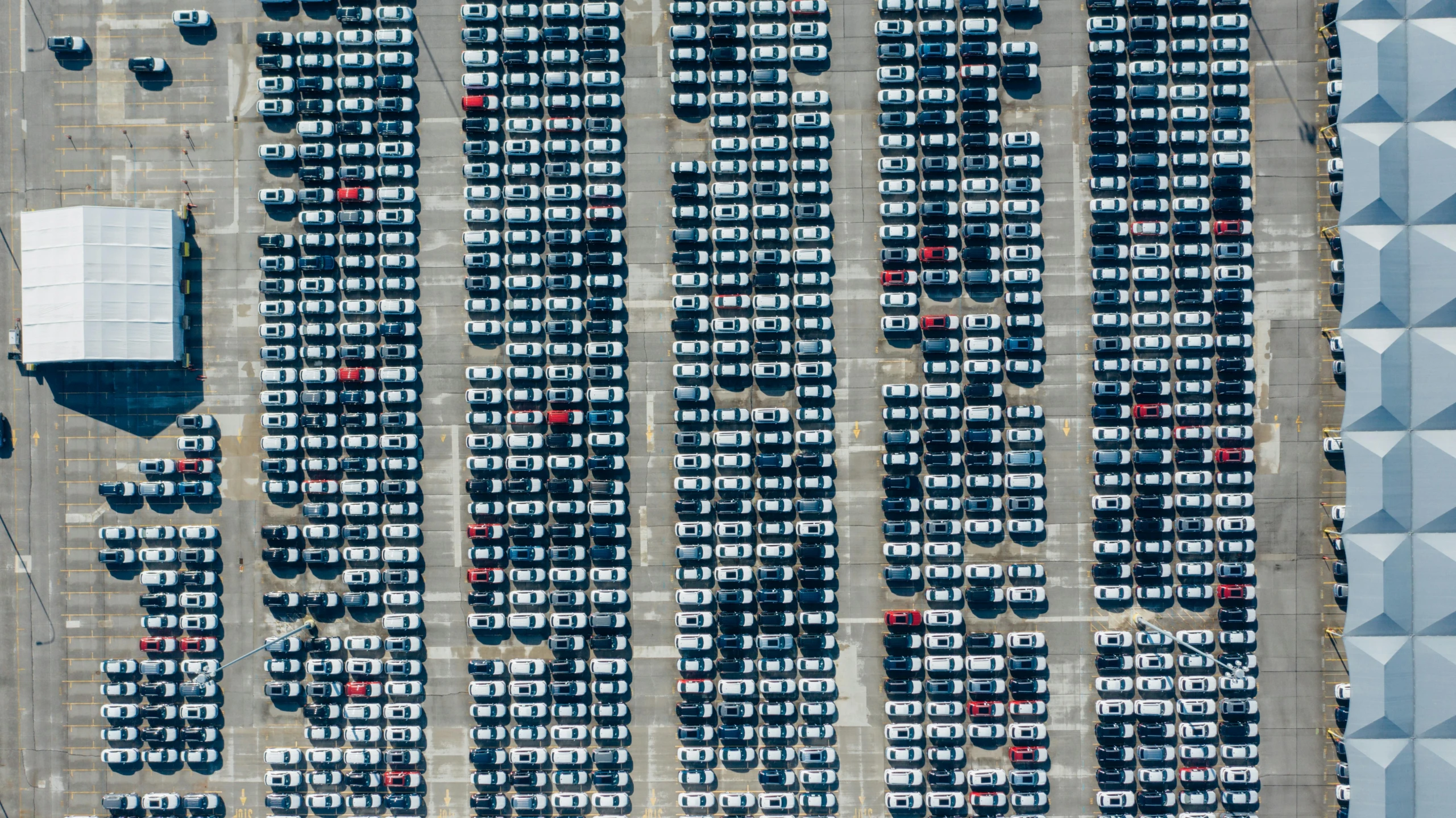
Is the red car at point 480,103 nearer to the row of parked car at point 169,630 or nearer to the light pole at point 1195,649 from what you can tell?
the row of parked car at point 169,630

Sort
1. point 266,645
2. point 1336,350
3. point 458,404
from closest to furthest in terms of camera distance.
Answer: point 1336,350 → point 266,645 → point 458,404

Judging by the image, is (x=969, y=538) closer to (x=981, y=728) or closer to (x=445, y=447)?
(x=981, y=728)

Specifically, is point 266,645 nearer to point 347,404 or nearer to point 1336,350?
point 347,404

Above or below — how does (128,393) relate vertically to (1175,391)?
above

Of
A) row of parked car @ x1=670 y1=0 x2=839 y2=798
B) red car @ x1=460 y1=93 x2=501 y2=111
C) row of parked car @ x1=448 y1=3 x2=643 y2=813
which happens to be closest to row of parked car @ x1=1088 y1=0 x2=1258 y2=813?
row of parked car @ x1=670 y1=0 x2=839 y2=798

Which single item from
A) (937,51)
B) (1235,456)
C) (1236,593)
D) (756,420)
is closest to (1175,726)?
(1236,593)
